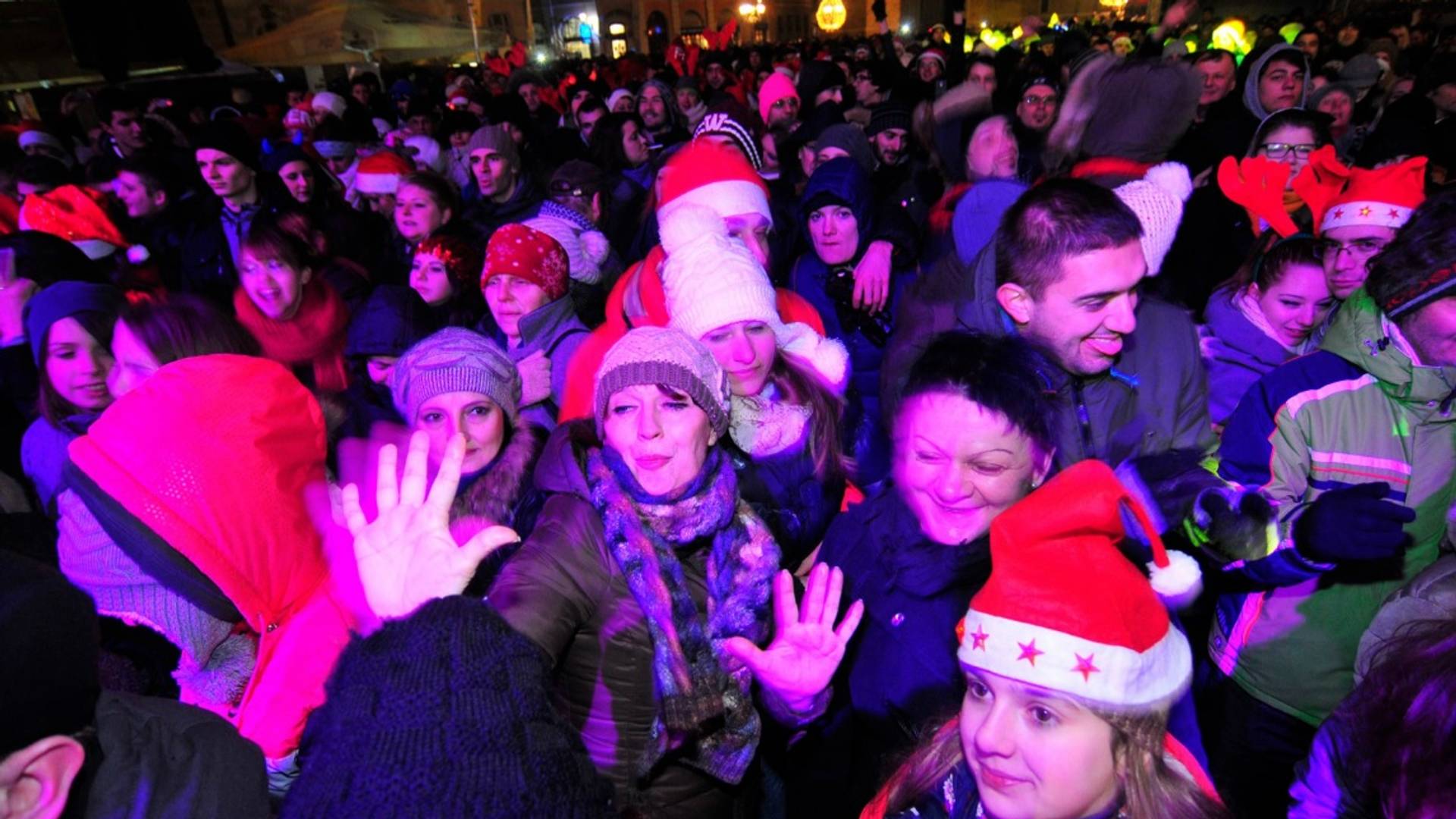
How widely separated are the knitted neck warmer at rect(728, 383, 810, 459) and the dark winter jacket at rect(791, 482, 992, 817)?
404mm

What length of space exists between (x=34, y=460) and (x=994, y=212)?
161 inches

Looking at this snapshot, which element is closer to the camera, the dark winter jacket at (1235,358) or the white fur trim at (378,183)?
the dark winter jacket at (1235,358)

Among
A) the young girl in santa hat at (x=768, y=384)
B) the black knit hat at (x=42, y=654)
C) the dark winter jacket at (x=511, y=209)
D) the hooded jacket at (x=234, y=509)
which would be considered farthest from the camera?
the dark winter jacket at (x=511, y=209)

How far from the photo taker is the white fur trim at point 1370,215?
112 inches

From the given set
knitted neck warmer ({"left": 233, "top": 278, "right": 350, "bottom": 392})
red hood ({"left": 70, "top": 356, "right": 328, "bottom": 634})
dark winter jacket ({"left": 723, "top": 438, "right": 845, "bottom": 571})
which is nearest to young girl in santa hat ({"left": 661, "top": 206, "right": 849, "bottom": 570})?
dark winter jacket ({"left": 723, "top": 438, "right": 845, "bottom": 571})

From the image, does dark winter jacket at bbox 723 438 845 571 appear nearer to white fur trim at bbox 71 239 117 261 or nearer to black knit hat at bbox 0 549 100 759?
black knit hat at bbox 0 549 100 759

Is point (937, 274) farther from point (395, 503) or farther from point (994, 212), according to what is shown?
point (395, 503)

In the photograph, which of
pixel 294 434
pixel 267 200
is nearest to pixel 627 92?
pixel 267 200

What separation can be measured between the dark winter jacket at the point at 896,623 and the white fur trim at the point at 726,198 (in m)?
2.00

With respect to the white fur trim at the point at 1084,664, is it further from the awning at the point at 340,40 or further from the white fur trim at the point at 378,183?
the awning at the point at 340,40

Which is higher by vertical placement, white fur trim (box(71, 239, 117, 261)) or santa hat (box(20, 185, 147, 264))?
santa hat (box(20, 185, 147, 264))

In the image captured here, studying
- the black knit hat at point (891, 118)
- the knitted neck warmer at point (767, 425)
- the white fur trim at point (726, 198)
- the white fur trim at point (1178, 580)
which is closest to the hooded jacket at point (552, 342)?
the white fur trim at point (726, 198)

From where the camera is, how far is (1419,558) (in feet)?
6.67

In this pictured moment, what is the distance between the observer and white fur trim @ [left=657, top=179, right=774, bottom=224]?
3678 mm
